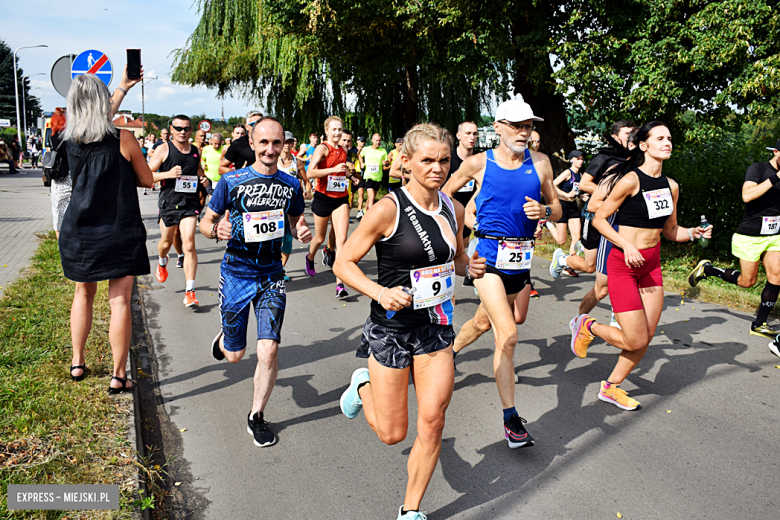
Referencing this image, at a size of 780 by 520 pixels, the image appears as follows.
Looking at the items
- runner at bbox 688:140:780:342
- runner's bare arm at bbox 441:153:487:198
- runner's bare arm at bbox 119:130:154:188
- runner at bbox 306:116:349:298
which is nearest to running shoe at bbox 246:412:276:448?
runner's bare arm at bbox 119:130:154:188

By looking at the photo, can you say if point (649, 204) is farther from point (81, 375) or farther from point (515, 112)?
point (81, 375)

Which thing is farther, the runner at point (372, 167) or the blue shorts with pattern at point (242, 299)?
the runner at point (372, 167)

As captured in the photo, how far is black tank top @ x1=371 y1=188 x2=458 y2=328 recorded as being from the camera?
2.87 meters

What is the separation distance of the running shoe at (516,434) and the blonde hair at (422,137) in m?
1.85

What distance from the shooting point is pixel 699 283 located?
8375 millimetres

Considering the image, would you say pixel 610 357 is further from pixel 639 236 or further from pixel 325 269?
pixel 325 269

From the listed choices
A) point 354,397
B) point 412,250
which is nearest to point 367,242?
point 412,250

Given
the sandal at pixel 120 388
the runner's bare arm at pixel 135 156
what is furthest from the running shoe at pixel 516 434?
the runner's bare arm at pixel 135 156

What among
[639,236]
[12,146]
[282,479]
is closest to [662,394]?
[639,236]

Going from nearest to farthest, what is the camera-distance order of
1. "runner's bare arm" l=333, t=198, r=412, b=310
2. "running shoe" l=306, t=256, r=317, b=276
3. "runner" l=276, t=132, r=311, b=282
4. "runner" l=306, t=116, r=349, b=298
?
"runner's bare arm" l=333, t=198, r=412, b=310 → "runner" l=276, t=132, r=311, b=282 → "runner" l=306, t=116, r=349, b=298 → "running shoe" l=306, t=256, r=317, b=276

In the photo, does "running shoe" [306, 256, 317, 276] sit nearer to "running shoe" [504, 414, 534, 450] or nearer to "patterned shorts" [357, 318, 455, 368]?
"running shoe" [504, 414, 534, 450]

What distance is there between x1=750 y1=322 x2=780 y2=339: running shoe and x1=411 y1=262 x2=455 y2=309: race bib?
4744mm

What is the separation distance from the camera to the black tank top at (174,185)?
7461 millimetres

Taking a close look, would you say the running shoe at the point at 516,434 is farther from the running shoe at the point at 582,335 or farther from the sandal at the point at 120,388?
the sandal at the point at 120,388
